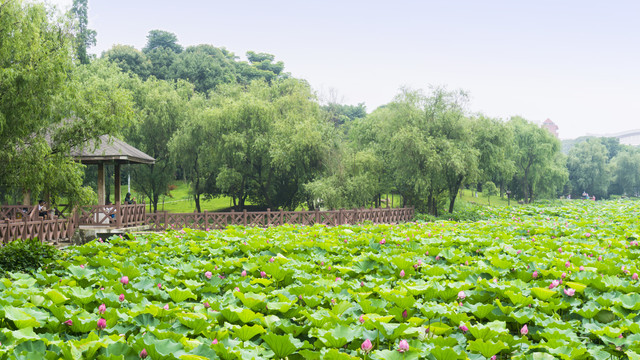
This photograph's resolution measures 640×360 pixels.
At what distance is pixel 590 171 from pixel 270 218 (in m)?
45.8

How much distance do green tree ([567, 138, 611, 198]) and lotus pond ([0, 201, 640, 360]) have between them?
5456 centimetres

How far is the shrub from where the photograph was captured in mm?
7136

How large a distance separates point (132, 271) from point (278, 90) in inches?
974

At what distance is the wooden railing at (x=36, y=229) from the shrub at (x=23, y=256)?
3.78m

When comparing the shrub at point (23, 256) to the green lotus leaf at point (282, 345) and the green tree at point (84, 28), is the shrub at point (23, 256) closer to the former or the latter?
the green lotus leaf at point (282, 345)

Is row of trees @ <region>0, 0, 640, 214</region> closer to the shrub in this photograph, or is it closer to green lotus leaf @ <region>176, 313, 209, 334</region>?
the shrub

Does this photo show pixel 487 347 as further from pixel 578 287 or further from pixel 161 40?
pixel 161 40

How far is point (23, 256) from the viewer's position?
24.8ft

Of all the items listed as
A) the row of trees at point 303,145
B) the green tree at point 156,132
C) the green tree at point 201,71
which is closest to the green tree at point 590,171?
the row of trees at point 303,145

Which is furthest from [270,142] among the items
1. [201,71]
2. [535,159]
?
[535,159]

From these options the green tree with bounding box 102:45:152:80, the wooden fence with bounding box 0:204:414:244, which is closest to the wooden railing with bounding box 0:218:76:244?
the wooden fence with bounding box 0:204:414:244

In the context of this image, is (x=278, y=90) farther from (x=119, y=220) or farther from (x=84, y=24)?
(x=84, y=24)

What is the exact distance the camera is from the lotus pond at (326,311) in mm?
2561

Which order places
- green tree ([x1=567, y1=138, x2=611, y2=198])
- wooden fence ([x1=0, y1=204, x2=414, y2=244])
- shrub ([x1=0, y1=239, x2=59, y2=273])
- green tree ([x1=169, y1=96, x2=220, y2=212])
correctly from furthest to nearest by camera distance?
1. green tree ([x1=567, y1=138, x2=611, y2=198])
2. green tree ([x1=169, y1=96, x2=220, y2=212])
3. wooden fence ([x1=0, y1=204, x2=414, y2=244])
4. shrub ([x1=0, y1=239, x2=59, y2=273])
